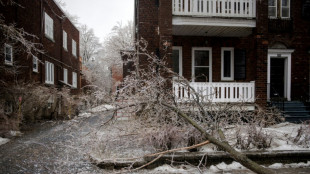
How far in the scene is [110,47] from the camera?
4153 cm

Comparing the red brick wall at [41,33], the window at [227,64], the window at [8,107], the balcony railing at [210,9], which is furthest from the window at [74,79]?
the balcony railing at [210,9]

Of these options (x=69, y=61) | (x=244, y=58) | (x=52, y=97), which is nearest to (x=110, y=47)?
(x=69, y=61)

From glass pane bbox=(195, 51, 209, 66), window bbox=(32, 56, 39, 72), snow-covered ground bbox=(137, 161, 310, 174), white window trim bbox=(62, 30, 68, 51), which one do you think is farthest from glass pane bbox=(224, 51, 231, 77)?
white window trim bbox=(62, 30, 68, 51)

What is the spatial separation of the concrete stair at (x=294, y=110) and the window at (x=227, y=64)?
2.32m

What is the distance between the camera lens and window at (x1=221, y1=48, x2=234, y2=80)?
11.2 m

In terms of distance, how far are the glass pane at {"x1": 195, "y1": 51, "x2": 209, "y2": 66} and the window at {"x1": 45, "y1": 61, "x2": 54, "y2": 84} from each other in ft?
31.7

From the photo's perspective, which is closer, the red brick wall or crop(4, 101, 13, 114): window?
crop(4, 101, 13, 114): window

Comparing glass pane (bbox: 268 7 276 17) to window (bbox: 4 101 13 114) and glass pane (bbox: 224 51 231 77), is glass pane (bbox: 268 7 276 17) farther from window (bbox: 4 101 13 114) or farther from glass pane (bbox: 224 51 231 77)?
window (bbox: 4 101 13 114)

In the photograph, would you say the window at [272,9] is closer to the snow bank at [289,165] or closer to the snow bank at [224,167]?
the snow bank at [289,165]

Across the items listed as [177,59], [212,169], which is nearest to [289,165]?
[212,169]

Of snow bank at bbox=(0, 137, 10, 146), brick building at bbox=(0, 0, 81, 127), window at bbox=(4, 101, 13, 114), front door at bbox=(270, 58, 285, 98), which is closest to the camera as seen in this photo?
snow bank at bbox=(0, 137, 10, 146)

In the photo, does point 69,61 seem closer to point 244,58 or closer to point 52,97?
point 52,97

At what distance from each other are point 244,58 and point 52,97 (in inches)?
385

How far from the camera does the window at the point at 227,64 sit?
1120 cm
